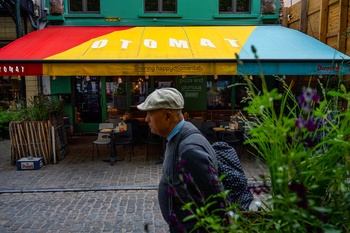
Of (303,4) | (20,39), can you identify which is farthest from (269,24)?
(20,39)

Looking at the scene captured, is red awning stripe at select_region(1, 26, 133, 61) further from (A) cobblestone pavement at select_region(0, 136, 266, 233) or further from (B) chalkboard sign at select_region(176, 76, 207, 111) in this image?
(B) chalkboard sign at select_region(176, 76, 207, 111)

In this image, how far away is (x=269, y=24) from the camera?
34.2 feet

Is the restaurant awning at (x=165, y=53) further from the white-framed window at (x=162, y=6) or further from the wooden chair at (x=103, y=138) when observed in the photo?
the wooden chair at (x=103, y=138)

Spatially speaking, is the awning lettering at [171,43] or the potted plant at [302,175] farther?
the awning lettering at [171,43]

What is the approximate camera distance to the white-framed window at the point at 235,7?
34.2 ft

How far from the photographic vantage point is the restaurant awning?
7.06 metres

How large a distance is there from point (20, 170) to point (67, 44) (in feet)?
11.7

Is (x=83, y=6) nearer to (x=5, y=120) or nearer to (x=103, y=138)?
(x=5, y=120)

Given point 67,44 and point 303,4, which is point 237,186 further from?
point 303,4

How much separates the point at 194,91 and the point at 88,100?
4019 millimetres

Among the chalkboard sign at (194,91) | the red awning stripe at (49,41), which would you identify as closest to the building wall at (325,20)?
the chalkboard sign at (194,91)

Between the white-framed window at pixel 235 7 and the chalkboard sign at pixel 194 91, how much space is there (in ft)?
8.05

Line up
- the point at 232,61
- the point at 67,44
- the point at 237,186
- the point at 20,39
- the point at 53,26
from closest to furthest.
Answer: the point at 237,186
the point at 232,61
the point at 67,44
the point at 20,39
the point at 53,26

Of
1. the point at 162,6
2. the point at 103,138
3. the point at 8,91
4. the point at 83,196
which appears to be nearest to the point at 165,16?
the point at 162,6
